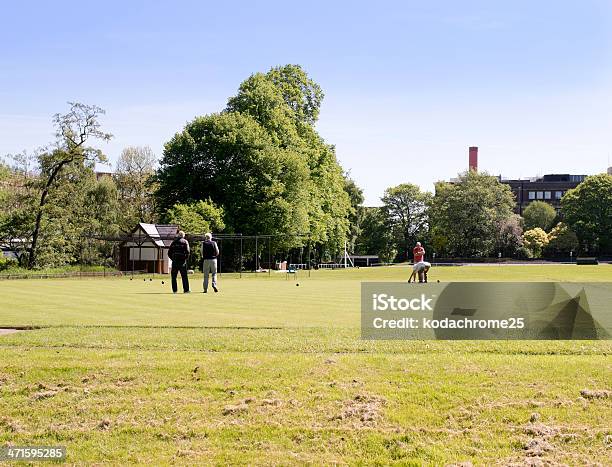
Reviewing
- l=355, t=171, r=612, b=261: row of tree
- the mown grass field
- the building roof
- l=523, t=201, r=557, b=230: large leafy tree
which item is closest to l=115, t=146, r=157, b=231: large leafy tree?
the building roof

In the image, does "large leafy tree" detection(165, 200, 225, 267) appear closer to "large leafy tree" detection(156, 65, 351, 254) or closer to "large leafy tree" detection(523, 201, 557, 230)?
"large leafy tree" detection(156, 65, 351, 254)

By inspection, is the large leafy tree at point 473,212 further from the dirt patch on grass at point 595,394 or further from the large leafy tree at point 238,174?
the dirt patch on grass at point 595,394

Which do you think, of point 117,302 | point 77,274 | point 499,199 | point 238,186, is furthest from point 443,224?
point 117,302

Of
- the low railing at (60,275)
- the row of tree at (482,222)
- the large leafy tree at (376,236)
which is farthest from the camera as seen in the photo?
the large leafy tree at (376,236)

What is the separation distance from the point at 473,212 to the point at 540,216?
75.5 feet

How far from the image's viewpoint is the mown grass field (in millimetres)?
9062

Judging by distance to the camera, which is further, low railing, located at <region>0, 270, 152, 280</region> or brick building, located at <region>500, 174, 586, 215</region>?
brick building, located at <region>500, 174, 586, 215</region>

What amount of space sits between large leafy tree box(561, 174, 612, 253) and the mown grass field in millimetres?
106859

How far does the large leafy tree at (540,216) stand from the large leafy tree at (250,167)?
223 feet

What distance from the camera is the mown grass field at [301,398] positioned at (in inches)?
357

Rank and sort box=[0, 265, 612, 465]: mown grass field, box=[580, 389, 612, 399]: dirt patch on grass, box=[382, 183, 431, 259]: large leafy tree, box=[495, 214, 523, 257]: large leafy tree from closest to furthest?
box=[0, 265, 612, 465]: mown grass field, box=[580, 389, 612, 399]: dirt patch on grass, box=[495, 214, 523, 257]: large leafy tree, box=[382, 183, 431, 259]: large leafy tree

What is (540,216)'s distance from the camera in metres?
131

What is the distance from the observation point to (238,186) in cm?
6925

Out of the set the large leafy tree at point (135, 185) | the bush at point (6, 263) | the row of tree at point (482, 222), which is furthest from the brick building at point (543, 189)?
the bush at point (6, 263)
